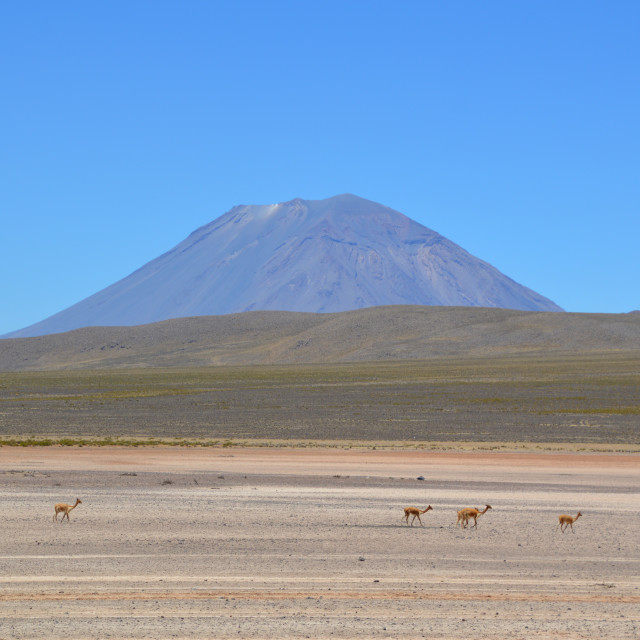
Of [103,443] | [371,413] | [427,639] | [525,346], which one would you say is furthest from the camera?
[525,346]

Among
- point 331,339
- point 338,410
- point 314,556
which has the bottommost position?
point 314,556

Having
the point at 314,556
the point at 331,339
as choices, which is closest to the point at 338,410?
the point at 314,556

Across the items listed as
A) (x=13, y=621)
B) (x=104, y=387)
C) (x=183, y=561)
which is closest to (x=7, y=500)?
(x=183, y=561)

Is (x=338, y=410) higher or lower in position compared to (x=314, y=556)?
higher

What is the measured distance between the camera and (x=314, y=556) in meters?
12.6

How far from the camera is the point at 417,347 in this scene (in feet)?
423

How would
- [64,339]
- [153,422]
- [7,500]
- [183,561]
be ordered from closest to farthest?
[183,561] → [7,500] → [153,422] → [64,339]

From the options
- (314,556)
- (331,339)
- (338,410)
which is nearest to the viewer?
(314,556)

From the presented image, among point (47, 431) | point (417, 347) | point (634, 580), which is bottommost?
point (634, 580)

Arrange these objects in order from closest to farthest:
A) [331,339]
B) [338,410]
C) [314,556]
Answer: [314,556], [338,410], [331,339]

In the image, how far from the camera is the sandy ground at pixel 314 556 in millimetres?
9055

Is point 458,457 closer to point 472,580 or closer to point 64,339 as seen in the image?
point 472,580

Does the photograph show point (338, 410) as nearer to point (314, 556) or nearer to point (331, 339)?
point (314, 556)

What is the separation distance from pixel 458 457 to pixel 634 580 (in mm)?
16698
